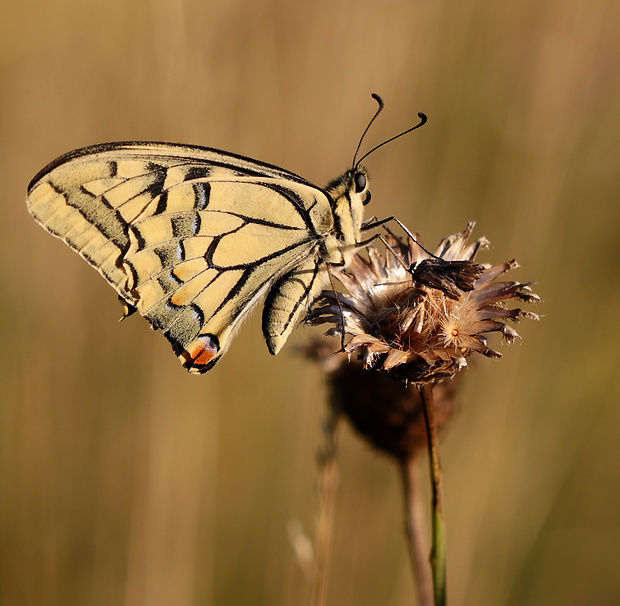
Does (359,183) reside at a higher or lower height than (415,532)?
higher

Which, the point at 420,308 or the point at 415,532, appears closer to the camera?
the point at 420,308

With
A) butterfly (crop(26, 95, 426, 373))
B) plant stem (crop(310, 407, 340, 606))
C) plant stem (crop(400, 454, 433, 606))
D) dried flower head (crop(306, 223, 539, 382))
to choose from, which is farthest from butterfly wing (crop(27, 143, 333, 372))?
plant stem (crop(400, 454, 433, 606))

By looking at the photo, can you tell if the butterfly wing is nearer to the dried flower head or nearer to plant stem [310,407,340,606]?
the dried flower head

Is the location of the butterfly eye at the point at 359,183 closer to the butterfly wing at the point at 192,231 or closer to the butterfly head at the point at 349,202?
the butterfly head at the point at 349,202

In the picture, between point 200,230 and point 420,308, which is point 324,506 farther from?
point 200,230

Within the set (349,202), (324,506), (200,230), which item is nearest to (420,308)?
(349,202)

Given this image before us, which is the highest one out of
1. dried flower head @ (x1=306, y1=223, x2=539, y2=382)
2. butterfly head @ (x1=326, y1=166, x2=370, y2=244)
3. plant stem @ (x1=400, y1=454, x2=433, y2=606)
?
butterfly head @ (x1=326, y1=166, x2=370, y2=244)

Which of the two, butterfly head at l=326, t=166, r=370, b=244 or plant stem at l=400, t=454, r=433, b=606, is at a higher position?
butterfly head at l=326, t=166, r=370, b=244
